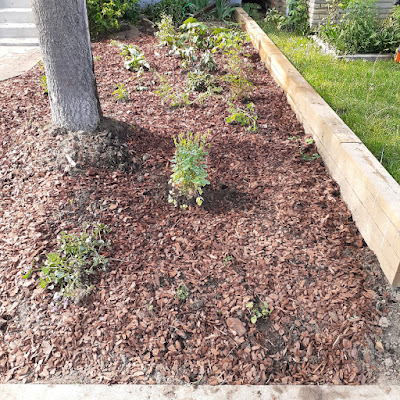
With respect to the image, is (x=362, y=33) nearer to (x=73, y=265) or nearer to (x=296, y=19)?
(x=296, y=19)

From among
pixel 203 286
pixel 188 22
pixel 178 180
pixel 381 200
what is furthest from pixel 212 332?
pixel 188 22

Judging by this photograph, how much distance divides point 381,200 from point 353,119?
1.66 m

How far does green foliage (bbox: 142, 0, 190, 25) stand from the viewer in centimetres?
802

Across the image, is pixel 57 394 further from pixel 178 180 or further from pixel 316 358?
pixel 178 180

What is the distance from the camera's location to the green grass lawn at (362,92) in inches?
140

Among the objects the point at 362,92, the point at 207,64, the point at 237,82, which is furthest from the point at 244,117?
the point at 207,64

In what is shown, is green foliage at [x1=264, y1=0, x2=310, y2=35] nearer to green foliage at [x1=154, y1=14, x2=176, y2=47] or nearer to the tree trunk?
green foliage at [x1=154, y1=14, x2=176, y2=47]

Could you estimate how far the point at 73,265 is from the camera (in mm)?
2492

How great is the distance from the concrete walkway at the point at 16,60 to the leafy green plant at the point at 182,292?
4488 millimetres

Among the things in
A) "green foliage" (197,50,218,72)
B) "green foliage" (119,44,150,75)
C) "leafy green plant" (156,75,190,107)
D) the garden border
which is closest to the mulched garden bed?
the garden border

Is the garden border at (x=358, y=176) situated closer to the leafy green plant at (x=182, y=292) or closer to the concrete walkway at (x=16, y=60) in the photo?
the leafy green plant at (x=182, y=292)

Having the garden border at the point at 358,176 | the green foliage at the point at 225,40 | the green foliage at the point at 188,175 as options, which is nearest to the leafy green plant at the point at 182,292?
the green foliage at the point at 188,175

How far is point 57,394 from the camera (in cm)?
199

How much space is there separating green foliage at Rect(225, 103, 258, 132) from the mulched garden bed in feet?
1.11
